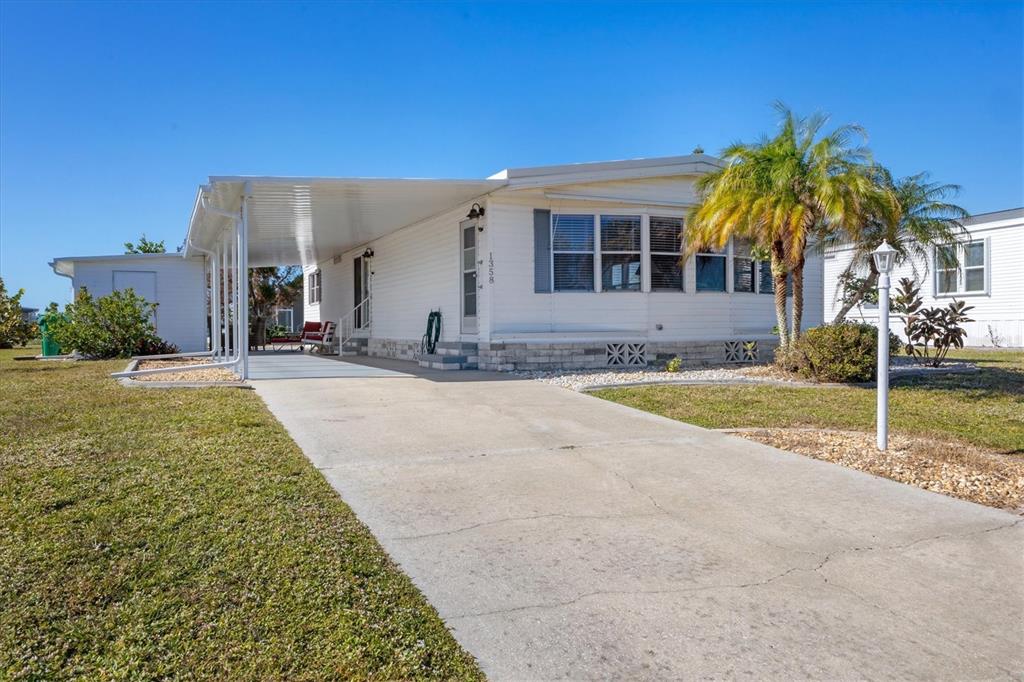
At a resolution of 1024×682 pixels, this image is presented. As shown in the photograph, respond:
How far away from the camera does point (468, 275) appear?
12469 mm

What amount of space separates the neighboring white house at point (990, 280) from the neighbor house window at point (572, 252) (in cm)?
966

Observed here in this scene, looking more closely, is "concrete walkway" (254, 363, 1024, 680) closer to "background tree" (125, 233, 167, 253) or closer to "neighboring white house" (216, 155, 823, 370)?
"neighboring white house" (216, 155, 823, 370)

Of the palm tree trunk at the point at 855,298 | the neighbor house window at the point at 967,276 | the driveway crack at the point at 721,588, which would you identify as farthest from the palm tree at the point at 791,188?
the neighbor house window at the point at 967,276

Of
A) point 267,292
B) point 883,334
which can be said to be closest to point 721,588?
point 883,334

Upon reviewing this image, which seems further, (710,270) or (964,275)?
(964,275)

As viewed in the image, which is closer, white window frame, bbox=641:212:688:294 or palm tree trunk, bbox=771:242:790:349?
palm tree trunk, bbox=771:242:790:349

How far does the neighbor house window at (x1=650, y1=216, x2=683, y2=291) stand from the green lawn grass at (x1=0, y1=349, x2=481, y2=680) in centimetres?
880

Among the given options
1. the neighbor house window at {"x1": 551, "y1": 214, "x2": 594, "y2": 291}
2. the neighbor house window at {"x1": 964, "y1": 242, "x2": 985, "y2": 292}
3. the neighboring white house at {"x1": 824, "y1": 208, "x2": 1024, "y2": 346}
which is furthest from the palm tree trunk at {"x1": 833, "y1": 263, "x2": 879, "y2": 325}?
the neighbor house window at {"x1": 964, "y1": 242, "x2": 985, "y2": 292}

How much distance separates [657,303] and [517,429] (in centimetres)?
685

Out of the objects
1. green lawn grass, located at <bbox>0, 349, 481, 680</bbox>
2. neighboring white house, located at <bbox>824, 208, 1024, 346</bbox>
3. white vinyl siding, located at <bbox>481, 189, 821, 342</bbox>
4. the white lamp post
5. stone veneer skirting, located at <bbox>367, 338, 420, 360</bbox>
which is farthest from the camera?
neighboring white house, located at <bbox>824, 208, 1024, 346</bbox>

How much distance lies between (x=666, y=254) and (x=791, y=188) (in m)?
3.10

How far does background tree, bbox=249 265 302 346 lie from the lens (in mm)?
24375

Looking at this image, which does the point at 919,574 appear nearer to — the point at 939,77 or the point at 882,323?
the point at 882,323

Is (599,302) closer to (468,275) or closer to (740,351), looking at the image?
(468,275)
